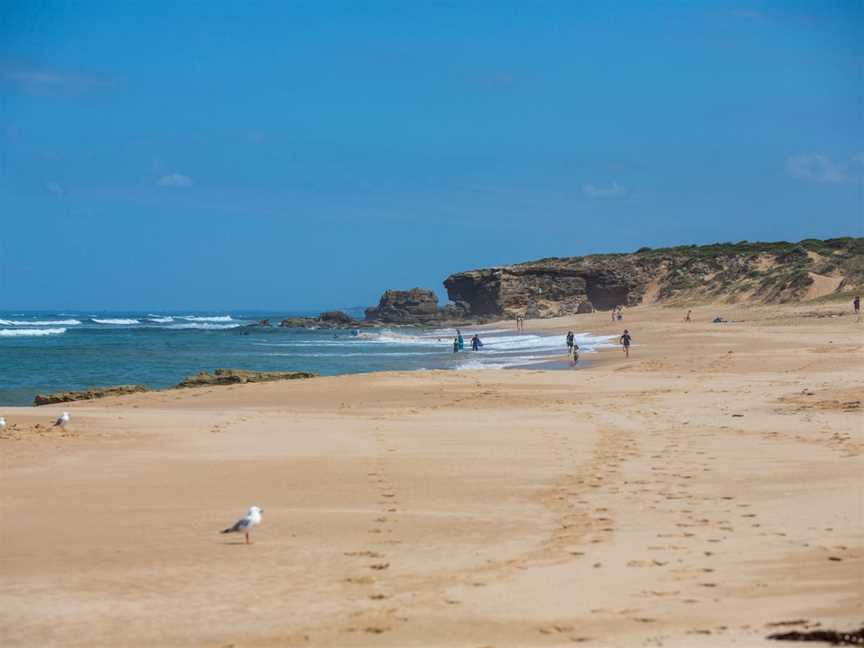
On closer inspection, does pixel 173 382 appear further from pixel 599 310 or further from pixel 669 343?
pixel 599 310

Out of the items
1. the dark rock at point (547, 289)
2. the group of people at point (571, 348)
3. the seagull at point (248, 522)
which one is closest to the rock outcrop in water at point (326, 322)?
the dark rock at point (547, 289)

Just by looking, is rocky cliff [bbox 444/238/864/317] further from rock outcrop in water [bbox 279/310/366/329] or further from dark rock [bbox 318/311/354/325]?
dark rock [bbox 318/311/354/325]

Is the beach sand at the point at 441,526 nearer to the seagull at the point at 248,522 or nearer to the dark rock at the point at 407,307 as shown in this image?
the seagull at the point at 248,522

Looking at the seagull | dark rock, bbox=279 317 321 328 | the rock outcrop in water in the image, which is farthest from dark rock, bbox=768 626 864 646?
dark rock, bbox=279 317 321 328

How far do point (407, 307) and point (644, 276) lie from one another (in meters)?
25.0

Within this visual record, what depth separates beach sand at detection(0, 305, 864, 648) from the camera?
5863 millimetres

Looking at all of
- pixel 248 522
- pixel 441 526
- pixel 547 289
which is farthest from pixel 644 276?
pixel 248 522

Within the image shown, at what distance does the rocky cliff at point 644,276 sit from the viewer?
2852 inches

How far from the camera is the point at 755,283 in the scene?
6981 cm

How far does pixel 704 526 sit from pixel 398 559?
2487 mm

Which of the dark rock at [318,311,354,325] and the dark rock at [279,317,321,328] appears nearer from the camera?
the dark rock at [279,317,321,328]

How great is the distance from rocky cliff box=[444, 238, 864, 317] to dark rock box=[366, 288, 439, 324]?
9.50 ft

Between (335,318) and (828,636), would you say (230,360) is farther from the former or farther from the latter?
(335,318)

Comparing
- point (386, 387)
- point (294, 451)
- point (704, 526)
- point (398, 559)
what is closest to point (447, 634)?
point (398, 559)
